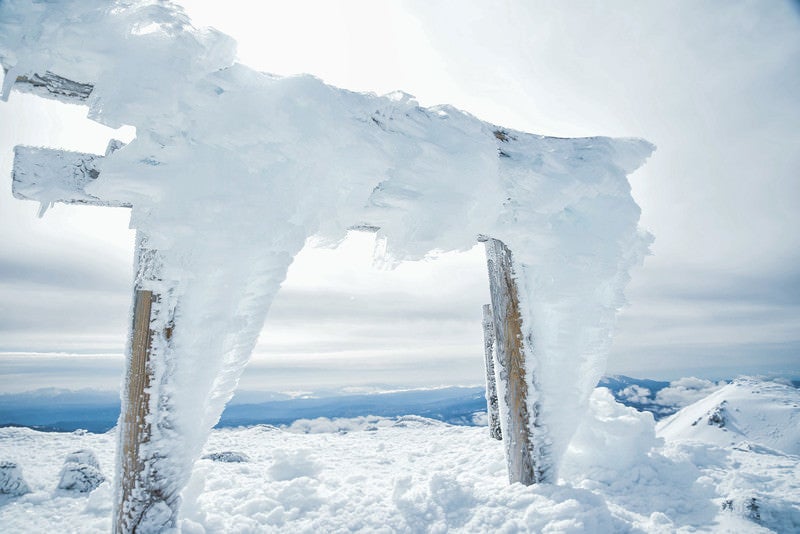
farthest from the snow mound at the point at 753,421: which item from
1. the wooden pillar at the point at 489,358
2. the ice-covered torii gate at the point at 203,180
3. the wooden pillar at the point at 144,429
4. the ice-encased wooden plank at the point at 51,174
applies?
the ice-encased wooden plank at the point at 51,174

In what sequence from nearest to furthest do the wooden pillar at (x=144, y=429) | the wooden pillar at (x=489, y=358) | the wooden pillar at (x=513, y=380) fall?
1. the wooden pillar at (x=144, y=429)
2. the wooden pillar at (x=513, y=380)
3. the wooden pillar at (x=489, y=358)

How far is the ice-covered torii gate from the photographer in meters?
1.94

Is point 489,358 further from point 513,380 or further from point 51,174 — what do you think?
point 51,174

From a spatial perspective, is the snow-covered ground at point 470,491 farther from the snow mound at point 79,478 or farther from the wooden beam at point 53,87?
the wooden beam at point 53,87

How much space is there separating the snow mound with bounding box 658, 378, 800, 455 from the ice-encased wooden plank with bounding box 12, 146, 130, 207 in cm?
802

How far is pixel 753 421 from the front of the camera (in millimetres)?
6938

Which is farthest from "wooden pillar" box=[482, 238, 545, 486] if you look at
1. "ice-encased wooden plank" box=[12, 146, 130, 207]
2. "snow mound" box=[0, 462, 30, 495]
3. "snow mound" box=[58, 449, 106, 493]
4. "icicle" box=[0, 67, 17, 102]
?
"snow mound" box=[0, 462, 30, 495]

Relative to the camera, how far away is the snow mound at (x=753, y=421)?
6.33 m

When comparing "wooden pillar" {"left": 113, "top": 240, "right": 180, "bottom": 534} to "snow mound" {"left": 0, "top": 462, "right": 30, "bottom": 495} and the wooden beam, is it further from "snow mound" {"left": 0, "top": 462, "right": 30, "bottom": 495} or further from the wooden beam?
"snow mound" {"left": 0, "top": 462, "right": 30, "bottom": 495}

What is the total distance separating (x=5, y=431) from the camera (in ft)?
20.5

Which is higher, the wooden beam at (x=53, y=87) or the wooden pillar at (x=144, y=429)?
the wooden beam at (x=53, y=87)

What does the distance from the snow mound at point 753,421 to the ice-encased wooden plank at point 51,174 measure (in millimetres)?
8025

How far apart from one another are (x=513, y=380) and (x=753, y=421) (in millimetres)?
7015

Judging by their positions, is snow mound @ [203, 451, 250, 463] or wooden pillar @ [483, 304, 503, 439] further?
wooden pillar @ [483, 304, 503, 439]
